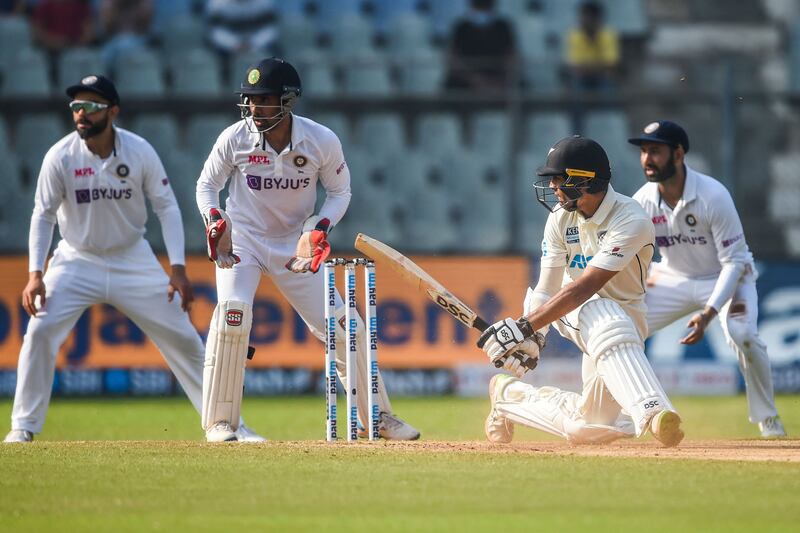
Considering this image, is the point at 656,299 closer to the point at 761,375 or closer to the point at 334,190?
the point at 761,375

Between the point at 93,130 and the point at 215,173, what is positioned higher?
the point at 93,130

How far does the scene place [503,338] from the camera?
23.3 feet

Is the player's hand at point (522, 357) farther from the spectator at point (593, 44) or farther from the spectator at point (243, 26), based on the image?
the spectator at point (243, 26)

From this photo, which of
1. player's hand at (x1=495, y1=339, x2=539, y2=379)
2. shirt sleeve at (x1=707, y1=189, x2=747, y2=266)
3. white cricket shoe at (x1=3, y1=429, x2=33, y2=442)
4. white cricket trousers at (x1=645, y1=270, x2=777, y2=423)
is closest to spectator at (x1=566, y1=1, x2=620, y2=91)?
white cricket trousers at (x1=645, y1=270, x2=777, y2=423)

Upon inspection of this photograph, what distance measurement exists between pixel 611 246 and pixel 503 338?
759mm

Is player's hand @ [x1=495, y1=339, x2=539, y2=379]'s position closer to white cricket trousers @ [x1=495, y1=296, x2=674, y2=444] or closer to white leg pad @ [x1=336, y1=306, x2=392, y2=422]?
white cricket trousers @ [x1=495, y1=296, x2=674, y2=444]

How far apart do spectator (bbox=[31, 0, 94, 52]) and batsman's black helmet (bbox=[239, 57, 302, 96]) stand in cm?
801

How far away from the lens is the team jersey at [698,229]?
8.92 metres

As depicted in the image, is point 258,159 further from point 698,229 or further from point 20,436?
point 698,229

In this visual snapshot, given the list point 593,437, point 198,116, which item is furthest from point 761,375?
point 198,116

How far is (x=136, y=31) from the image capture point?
49.8ft

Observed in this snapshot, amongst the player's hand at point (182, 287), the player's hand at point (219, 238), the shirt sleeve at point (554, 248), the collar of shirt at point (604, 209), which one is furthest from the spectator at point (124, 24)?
the collar of shirt at point (604, 209)

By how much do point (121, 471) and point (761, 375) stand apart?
444cm

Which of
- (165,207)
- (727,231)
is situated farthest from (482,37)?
(165,207)
